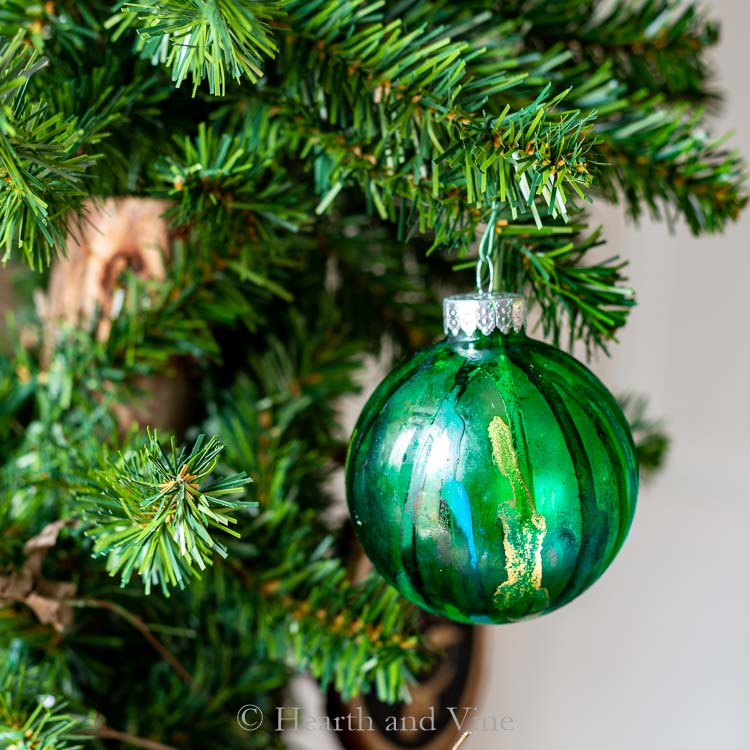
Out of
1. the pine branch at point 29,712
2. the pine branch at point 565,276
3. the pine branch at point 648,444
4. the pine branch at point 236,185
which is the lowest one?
the pine branch at point 29,712

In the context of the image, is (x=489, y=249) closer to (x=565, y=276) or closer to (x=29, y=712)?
(x=565, y=276)

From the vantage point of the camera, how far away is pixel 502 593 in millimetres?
245

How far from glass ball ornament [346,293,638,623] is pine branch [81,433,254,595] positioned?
0.05 m

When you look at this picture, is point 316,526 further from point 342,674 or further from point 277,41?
point 277,41

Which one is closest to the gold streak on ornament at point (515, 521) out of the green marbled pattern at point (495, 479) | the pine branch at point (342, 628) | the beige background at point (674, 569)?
the green marbled pattern at point (495, 479)

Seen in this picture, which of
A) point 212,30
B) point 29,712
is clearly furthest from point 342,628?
point 212,30

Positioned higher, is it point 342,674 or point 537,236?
point 537,236

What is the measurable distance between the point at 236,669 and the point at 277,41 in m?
0.30

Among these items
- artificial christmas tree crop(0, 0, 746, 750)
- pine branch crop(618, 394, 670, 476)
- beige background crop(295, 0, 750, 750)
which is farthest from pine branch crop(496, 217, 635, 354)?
beige background crop(295, 0, 750, 750)

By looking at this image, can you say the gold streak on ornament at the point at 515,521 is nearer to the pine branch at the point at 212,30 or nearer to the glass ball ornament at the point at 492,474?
the glass ball ornament at the point at 492,474

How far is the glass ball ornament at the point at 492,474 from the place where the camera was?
24 cm

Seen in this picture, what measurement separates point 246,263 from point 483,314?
11 cm

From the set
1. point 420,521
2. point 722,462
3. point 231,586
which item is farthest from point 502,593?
point 722,462

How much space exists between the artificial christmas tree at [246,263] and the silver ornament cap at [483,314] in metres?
0.02
